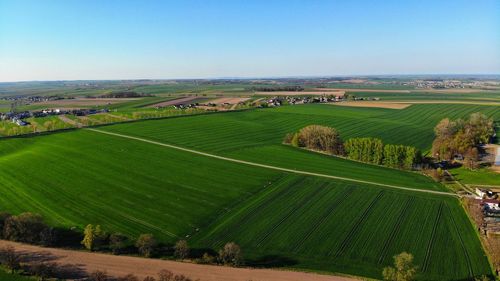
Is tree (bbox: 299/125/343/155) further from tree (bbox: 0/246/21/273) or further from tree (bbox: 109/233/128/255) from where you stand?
tree (bbox: 0/246/21/273)

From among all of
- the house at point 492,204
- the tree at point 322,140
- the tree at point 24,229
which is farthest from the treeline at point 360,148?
the tree at point 24,229

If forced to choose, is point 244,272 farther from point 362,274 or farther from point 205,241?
point 362,274

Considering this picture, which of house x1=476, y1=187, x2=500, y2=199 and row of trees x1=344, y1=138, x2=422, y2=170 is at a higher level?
row of trees x1=344, y1=138, x2=422, y2=170

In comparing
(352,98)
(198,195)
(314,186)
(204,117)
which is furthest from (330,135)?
(352,98)

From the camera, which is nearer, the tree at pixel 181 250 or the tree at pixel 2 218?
the tree at pixel 181 250

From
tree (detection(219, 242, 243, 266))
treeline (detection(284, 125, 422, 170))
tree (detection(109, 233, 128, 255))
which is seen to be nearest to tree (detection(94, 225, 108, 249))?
tree (detection(109, 233, 128, 255))

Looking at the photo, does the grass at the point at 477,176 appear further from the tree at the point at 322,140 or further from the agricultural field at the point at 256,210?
the tree at the point at 322,140

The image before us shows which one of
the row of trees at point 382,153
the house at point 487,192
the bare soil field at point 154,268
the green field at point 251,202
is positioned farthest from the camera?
the row of trees at point 382,153
